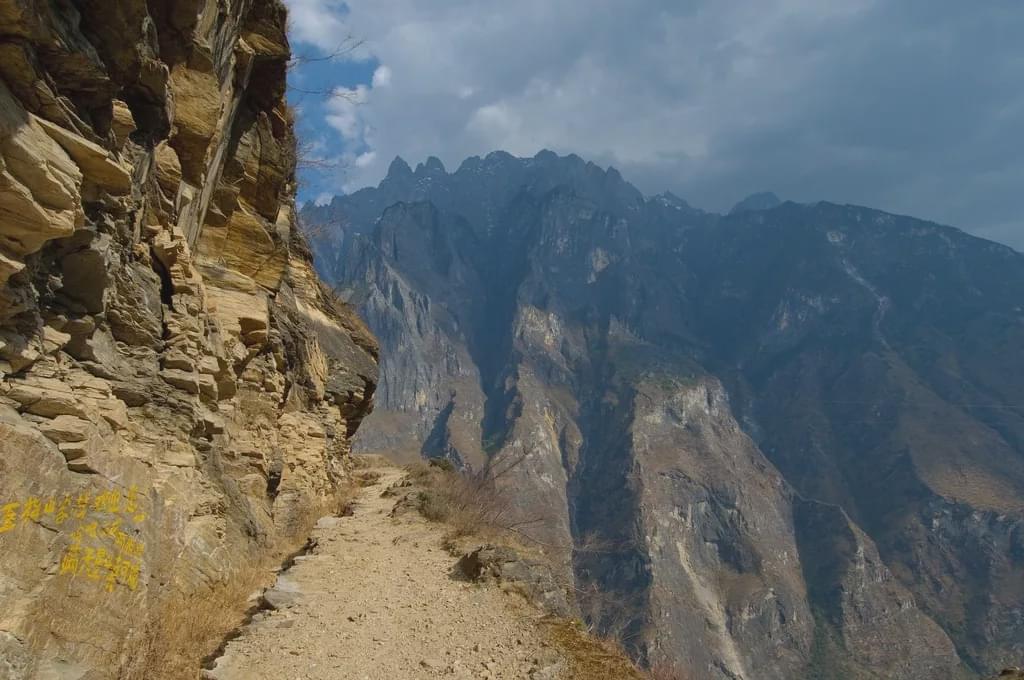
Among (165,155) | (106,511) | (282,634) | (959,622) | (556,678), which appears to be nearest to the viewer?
(106,511)

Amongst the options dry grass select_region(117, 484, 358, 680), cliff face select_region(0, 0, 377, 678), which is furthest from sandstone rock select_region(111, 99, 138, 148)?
dry grass select_region(117, 484, 358, 680)

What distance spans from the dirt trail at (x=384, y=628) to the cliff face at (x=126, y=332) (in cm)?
102

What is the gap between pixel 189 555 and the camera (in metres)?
7.07

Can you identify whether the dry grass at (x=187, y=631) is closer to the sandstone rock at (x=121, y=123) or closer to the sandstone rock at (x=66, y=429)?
the sandstone rock at (x=66, y=429)

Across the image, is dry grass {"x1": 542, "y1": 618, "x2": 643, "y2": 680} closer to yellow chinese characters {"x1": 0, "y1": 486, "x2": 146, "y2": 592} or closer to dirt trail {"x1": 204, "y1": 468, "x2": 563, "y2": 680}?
dirt trail {"x1": 204, "y1": 468, "x2": 563, "y2": 680}

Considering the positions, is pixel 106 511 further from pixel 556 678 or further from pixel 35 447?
pixel 556 678

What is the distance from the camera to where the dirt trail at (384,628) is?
21.1ft

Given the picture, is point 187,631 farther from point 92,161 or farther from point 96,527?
point 92,161

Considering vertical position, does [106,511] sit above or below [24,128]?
below

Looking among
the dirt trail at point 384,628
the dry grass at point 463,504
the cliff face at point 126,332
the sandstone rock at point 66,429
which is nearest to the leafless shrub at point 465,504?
the dry grass at point 463,504

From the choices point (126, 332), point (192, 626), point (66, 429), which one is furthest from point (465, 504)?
point (66, 429)

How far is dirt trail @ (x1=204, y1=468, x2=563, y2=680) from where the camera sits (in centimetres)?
643

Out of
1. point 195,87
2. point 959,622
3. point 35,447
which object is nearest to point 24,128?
point 35,447

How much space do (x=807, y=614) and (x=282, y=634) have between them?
18099 cm
